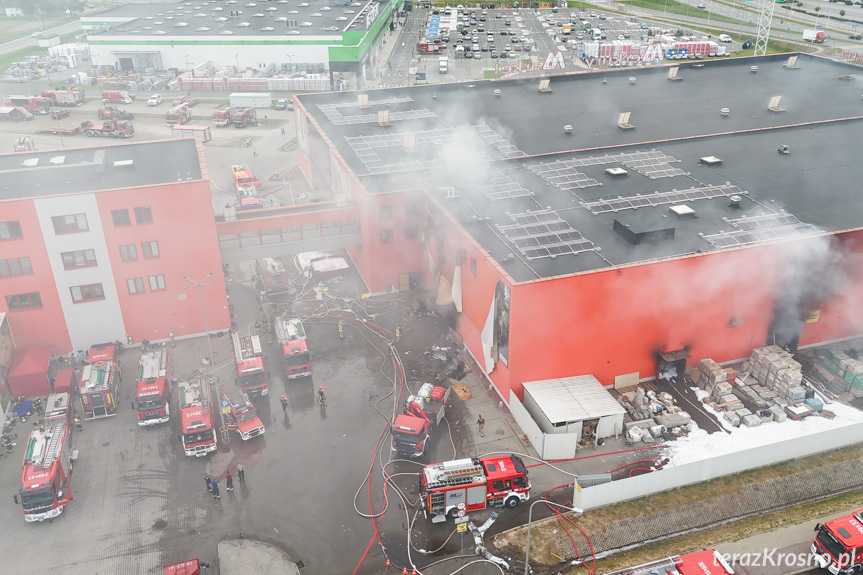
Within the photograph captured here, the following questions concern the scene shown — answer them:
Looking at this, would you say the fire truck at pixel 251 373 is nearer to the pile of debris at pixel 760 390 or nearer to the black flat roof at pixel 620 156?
the black flat roof at pixel 620 156

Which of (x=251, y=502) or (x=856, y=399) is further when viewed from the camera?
(x=856, y=399)

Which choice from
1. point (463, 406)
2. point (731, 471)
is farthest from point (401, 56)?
point (731, 471)

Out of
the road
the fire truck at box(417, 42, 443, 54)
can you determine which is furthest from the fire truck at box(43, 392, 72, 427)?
the road

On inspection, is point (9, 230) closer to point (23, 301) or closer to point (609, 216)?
point (23, 301)

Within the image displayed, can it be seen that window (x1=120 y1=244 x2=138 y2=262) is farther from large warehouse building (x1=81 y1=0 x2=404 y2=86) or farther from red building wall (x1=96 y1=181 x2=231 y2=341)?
large warehouse building (x1=81 y1=0 x2=404 y2=86)

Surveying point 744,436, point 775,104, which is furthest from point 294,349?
point 775,104

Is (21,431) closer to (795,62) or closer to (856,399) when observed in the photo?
(856,399)

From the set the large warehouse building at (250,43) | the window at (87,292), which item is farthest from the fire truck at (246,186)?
the large warehouse building at (250,43)
